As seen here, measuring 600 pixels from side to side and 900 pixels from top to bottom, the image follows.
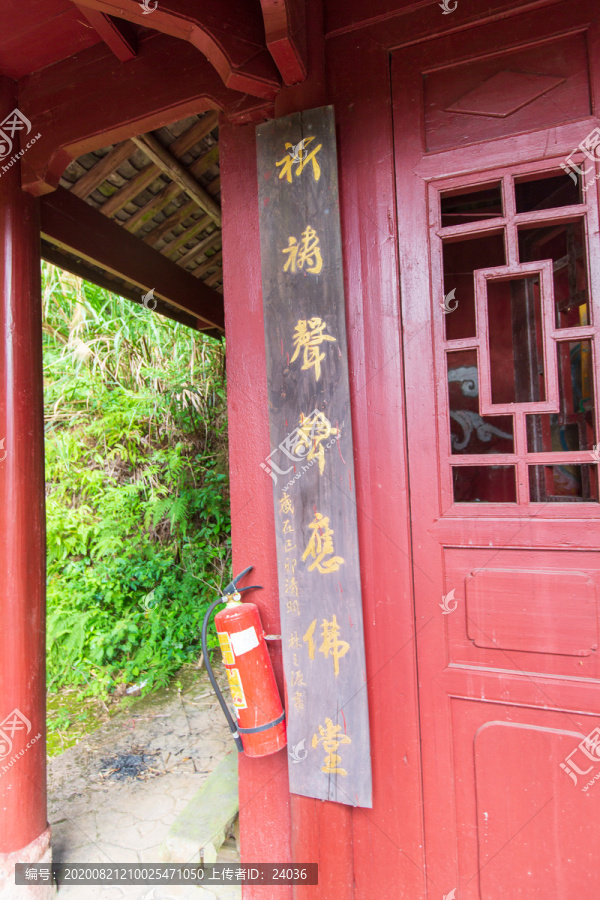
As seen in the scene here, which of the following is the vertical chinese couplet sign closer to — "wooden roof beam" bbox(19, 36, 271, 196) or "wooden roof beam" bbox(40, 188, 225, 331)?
"wooden roof beam" bbox(19, 36, 271, 196)

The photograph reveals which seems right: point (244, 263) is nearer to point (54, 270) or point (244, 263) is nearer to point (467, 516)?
point (467, 516)

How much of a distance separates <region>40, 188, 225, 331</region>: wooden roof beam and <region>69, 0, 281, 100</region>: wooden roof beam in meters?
1.46

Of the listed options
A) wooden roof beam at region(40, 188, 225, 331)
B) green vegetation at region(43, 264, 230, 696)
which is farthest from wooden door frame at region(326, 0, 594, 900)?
green vegetation at region(43, 264, 230, 696)

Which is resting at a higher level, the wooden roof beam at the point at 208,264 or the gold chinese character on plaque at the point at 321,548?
the wooden roof beam at the point at 208,264

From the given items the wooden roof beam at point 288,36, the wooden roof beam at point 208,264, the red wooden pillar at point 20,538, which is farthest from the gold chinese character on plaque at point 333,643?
the wooden roof beam at point 208,264

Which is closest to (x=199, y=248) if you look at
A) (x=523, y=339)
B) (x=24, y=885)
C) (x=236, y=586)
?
(x=523, y=339)

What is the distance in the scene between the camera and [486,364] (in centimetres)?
163

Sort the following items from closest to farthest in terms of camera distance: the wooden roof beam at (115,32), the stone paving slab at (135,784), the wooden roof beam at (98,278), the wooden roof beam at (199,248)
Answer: the wooden roof beam at (115,32)
the stone paving slab at (135,784)
the wooden roof beam at (98,278)
the wooden roof beam at (199,248)

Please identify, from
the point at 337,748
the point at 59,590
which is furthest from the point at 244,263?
the point at 59,590

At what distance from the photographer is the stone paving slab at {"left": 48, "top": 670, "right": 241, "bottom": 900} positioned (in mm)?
2332

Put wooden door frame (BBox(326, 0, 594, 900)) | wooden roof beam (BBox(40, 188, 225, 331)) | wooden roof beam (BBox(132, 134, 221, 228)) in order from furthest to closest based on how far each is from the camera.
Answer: wooden roof beam (BBox(40, 188, 225, 331))
wooden roof beam (BBox(132, 134, 221, 228))
wooden door frame (BBox(326, 0, 594, 900))

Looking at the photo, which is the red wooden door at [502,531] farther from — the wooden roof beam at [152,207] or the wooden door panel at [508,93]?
the wooden roof beam at [152,207]

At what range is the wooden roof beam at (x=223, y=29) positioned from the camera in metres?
1.60

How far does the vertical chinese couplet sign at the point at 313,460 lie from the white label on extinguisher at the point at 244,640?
4.8 inches
